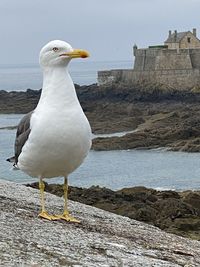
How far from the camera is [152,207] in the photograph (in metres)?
14.1

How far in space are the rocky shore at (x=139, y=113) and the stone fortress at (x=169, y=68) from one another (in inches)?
42.7

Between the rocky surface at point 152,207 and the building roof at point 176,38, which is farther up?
the building roof at point 176,38

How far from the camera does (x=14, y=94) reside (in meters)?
63.2

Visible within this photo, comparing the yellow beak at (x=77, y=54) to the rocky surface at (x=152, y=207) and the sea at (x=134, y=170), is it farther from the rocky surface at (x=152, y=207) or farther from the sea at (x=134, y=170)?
the sea at (x=134, y=170)

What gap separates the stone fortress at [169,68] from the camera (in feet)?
172

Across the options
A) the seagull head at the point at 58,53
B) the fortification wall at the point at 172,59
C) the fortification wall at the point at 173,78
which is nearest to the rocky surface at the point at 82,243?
the seagull head at the point at 58,53

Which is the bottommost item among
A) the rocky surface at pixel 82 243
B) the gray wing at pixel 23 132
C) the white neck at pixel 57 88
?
the rocky surface at pixel 82 243

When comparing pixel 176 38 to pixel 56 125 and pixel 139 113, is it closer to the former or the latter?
pixel 139 113

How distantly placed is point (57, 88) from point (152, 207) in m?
9.16

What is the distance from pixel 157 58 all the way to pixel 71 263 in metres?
50.3

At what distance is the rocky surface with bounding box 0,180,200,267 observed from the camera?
4.60 m

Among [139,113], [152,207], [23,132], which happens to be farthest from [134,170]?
[23,132]

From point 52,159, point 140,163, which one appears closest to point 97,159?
point 140,163

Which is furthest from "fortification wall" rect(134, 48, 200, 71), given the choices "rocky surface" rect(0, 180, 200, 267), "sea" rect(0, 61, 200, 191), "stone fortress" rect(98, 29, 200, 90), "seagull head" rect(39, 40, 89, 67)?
"seagull head" rect(39, 40, 89, 67)
